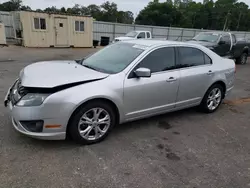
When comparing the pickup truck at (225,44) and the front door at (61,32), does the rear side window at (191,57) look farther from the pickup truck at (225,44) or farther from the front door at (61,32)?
the front door at (61,32)

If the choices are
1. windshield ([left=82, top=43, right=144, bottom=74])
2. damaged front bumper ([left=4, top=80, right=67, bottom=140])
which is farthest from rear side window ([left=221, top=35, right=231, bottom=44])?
damaged front bumper ([left=4, top=80, right=67, bottom=140])

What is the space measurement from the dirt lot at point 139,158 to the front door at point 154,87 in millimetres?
408

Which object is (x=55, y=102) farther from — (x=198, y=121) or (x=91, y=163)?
(x=198, y=121)

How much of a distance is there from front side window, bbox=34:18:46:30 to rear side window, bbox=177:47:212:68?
14.6 m

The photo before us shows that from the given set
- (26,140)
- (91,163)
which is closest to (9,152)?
(26,140)

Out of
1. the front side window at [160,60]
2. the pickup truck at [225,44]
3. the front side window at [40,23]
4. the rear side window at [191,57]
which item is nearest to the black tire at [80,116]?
the front side window at [160,60]

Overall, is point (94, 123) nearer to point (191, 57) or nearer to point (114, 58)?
point (114, 58)

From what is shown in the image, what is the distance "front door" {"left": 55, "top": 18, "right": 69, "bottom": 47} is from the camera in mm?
16734

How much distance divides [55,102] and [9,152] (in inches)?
37.0

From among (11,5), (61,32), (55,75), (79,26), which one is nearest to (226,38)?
(55,75)

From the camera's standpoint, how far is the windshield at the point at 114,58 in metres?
3.54

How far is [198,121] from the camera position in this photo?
4352 mm

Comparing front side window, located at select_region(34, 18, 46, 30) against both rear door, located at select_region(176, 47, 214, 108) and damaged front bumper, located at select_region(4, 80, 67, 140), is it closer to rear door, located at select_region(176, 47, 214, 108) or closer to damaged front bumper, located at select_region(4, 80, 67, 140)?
rear door, located at select_region(176, 47, 214, 108)

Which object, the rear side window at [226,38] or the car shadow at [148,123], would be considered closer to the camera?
the car shadow at [148,123]
